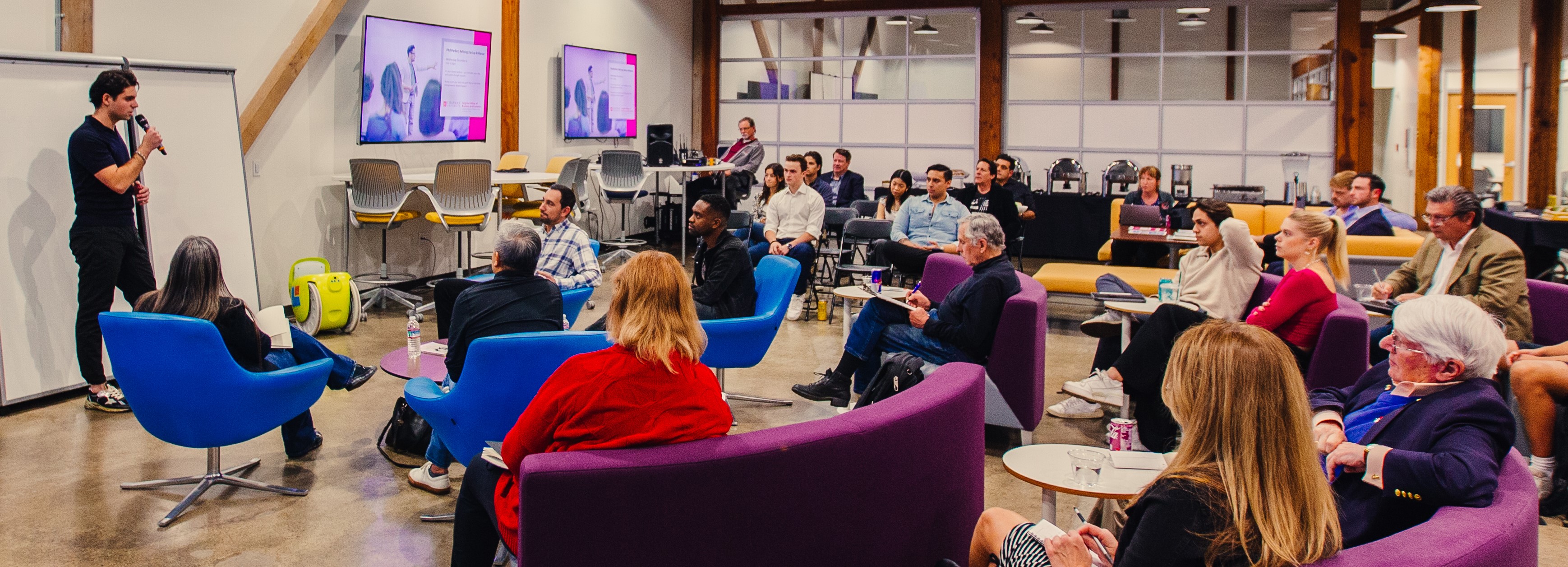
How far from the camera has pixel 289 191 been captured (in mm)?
7531

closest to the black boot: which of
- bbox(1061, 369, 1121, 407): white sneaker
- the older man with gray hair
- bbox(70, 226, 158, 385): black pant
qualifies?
bbox(1061, 369, 1121, 407): white sneaker

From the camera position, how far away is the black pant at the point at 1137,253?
8188 millimetres

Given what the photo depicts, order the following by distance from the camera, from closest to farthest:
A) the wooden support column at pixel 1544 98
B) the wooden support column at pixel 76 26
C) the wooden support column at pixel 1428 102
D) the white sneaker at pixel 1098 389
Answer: the white sneaker at pixel 1098 389, the wooden support column at pixel 76 26, the wooden support column at pixel 1544 98, the wooden support column at pixel 1428 102

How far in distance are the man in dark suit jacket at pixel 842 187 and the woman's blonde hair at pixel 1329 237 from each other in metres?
5.77

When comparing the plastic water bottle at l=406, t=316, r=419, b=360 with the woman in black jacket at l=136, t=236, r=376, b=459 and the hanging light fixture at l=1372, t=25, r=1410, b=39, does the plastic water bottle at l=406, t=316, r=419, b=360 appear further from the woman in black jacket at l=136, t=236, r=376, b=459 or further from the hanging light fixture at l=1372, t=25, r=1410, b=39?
the hanging light fixture at l=1372, t=25, r=1410, b=39

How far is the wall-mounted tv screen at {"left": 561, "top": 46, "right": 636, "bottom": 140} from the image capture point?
422 inches

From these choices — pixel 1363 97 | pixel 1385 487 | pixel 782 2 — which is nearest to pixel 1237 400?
pixel 1385 487

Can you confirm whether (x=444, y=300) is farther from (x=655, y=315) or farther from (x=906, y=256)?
(x=655, y=315)

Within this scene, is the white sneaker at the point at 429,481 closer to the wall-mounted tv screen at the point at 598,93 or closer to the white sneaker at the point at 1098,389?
the white sneaker at the point at 1098,389

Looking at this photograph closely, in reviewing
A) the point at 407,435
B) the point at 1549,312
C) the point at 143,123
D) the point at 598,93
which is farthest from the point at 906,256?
the point at 598,93

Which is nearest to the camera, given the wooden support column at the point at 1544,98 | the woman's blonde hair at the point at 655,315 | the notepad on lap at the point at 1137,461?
the woman's blonde hair at the point at 655,315

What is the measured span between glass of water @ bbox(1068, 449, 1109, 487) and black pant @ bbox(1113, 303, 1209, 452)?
1.83m

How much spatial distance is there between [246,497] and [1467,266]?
15.7 ft

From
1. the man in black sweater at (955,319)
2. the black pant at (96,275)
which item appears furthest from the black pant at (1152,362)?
the black pant at (96,275)
